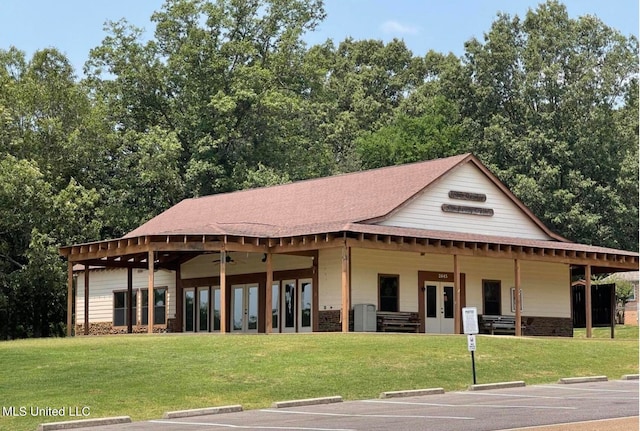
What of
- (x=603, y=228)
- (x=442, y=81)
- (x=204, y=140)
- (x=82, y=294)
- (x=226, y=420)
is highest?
(x=442, y=81)

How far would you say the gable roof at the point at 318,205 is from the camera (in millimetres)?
35756

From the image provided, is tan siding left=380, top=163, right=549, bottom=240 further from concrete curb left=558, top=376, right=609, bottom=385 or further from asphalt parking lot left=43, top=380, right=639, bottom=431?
asphalt parking lot left=43, top=380, right=639, bottom=431

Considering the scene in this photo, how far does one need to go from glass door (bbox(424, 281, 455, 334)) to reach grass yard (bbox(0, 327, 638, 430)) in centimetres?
664

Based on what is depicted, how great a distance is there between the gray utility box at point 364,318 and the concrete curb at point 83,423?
16200mm

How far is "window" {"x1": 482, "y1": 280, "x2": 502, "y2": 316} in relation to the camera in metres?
38.4

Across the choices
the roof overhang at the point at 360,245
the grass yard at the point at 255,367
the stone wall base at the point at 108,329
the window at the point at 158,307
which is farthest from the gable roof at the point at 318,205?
the grass yard at the point at 255,367

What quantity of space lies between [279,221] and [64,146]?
18800 mm

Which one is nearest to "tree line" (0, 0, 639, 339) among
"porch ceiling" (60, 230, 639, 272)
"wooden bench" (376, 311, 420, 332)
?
"porch ceiling" (60, 230, 639, 272)

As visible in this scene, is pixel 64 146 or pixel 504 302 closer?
pixel 504 302

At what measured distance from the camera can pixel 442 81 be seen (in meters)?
70.2

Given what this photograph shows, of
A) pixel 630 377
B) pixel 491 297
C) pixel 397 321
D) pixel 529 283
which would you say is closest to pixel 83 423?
pixel 630 377

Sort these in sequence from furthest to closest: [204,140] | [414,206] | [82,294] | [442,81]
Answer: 1. [442,81]
2. [204,140]
3. [82,294]
4. [414,206]

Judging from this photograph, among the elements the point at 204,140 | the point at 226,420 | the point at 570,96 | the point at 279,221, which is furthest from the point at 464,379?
the point at 570,96

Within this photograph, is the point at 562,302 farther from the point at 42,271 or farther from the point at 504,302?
the point at 42,271
